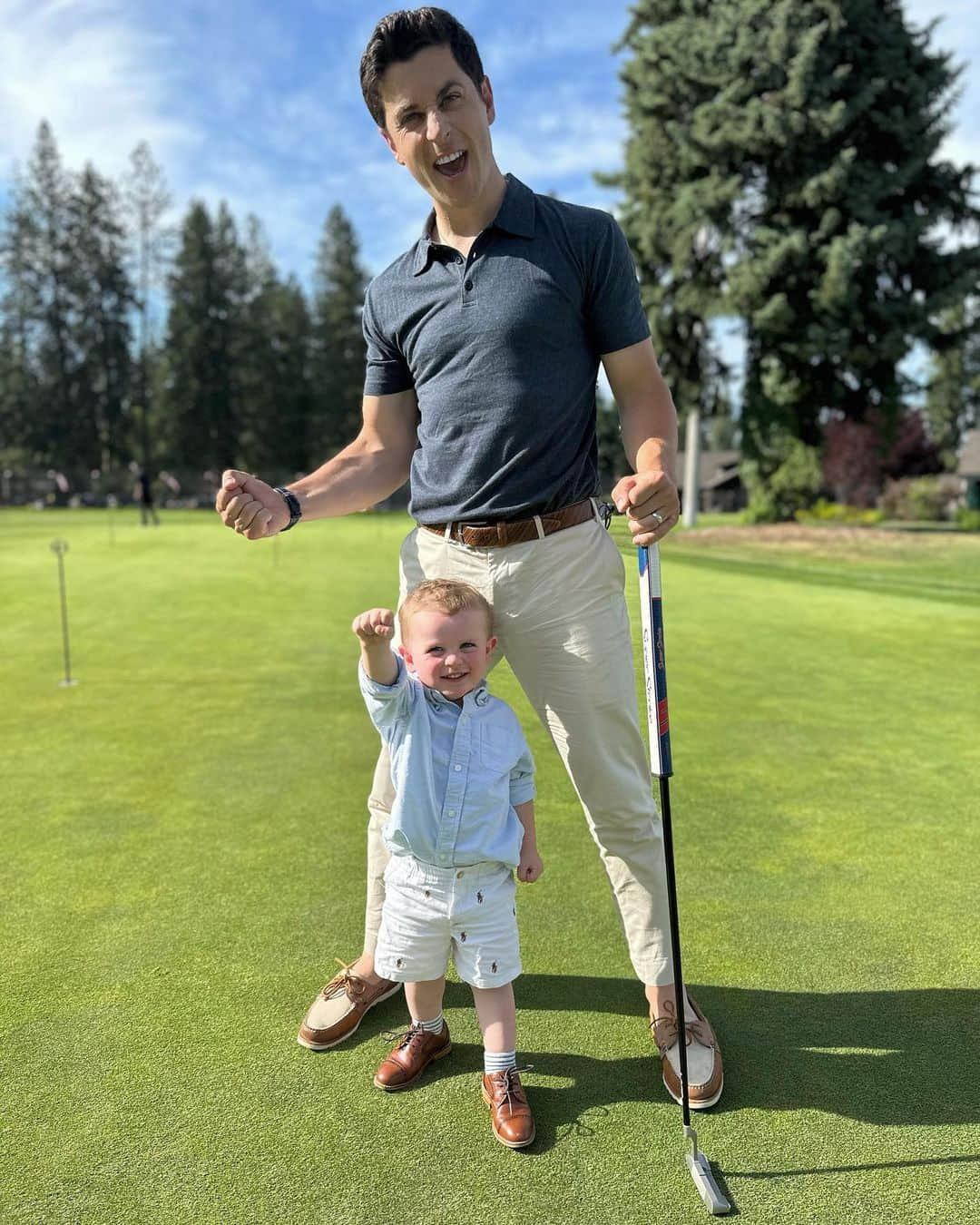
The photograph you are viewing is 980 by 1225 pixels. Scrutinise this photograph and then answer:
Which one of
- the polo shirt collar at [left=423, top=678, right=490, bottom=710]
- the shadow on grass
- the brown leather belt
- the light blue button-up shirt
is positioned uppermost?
the brown leather belt

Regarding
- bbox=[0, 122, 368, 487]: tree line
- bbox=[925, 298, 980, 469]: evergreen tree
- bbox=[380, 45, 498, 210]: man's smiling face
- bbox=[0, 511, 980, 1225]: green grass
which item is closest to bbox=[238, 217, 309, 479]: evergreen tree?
bbox=[0, 122, 368, 487]: tree line

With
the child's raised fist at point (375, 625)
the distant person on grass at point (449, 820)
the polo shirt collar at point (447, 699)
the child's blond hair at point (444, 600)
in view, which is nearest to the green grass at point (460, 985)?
the distant person on grass at point (449, 820)

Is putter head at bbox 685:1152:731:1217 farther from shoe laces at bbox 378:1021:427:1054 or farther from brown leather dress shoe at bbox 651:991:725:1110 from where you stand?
shoe laces at bbox 378:1021:427:1054

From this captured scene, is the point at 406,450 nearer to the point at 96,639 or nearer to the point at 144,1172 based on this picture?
the point at 144,1172

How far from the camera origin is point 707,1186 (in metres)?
1.74

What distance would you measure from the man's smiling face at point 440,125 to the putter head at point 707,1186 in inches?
83.9

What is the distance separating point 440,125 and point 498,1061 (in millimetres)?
2119

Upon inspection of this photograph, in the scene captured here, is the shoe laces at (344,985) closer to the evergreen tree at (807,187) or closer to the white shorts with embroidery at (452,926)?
the white shorts with embroidery at (452,926)

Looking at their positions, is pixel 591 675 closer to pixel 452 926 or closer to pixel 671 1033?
pixel 452 926

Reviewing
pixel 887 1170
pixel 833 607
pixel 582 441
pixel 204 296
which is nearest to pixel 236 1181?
pixel 887 1170

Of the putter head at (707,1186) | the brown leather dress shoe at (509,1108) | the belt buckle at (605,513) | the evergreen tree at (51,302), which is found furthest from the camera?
the evergreen tree at (51,302)

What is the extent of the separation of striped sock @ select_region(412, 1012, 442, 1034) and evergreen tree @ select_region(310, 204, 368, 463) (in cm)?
5122

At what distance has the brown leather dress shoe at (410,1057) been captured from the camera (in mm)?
2104

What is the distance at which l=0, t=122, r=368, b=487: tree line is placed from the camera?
159ft
